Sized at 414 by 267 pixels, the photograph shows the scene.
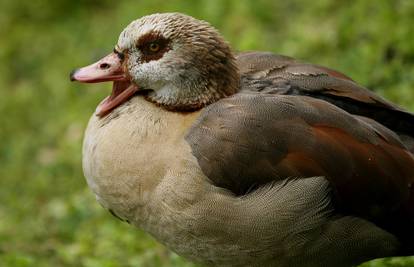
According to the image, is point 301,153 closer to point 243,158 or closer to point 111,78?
point 243,158

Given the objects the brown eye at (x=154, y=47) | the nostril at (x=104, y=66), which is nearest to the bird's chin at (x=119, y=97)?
the nostril at (x=104, y=66)

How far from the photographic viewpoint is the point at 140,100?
4859mm

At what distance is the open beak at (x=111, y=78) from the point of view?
15.9 feet

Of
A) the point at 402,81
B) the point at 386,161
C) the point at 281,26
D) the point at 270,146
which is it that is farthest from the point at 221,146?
the point at 281,26

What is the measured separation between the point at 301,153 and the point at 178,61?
0.80m

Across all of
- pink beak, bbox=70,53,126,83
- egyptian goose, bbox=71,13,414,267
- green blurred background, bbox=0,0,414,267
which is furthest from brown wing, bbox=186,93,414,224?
green blurred background, bbox=0,0,414,267

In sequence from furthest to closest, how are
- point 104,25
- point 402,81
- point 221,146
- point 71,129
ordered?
point 104,25 → point 71,129 → point 402,81 → point 221,146

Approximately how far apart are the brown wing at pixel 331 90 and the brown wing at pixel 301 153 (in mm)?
239

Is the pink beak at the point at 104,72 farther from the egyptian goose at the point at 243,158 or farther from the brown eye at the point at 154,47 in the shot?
the brown eye at the point at 154,47

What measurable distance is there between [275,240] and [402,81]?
2904 millimetres

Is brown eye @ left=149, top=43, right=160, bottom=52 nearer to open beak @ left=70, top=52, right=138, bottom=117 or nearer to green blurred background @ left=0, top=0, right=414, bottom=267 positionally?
open beak @ left=70, top=52, right=138, bottom=117

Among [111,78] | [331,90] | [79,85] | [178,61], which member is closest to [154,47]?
[178,61]

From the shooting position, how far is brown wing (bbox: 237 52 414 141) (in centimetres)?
478

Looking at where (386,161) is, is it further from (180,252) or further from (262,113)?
(180,252)
